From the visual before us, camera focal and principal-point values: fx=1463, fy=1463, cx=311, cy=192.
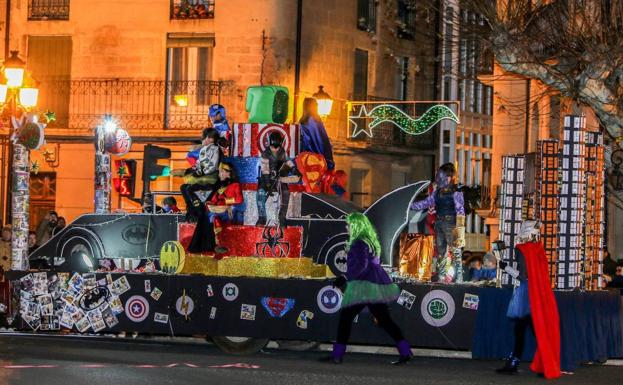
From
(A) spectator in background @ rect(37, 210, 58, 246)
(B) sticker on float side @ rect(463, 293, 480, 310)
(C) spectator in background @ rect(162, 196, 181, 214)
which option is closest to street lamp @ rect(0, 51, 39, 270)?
(C) spectator in background @ rect(162, 196, 181, 214)

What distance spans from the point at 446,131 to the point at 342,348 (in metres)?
27.2

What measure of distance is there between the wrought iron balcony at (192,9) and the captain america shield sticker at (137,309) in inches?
690

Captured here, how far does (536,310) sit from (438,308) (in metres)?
1.84

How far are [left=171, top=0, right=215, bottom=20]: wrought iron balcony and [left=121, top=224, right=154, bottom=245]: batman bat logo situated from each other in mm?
15404

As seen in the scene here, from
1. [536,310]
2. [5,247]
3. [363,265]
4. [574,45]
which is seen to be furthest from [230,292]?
[5,247]

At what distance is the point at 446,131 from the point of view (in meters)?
43.3

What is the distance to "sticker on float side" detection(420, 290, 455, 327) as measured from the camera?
679 inches

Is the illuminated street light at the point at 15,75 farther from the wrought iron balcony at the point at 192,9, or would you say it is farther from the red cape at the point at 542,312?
the wrought iron balcony at the point at 192,9

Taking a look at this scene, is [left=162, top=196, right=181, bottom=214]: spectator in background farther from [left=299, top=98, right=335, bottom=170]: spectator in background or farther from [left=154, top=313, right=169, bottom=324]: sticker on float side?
[left=154, top=313, right=169, bottom=324]: sticker on float side

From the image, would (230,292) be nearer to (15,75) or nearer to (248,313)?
(248,313)

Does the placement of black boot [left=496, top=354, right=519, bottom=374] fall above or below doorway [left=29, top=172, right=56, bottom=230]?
below

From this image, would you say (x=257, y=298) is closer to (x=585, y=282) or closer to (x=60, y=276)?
(x=60, y=276)

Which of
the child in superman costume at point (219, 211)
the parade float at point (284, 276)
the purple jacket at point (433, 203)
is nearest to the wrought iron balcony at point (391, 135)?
the parade float at point (284, 276)

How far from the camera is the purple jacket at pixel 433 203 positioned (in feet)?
63.8
